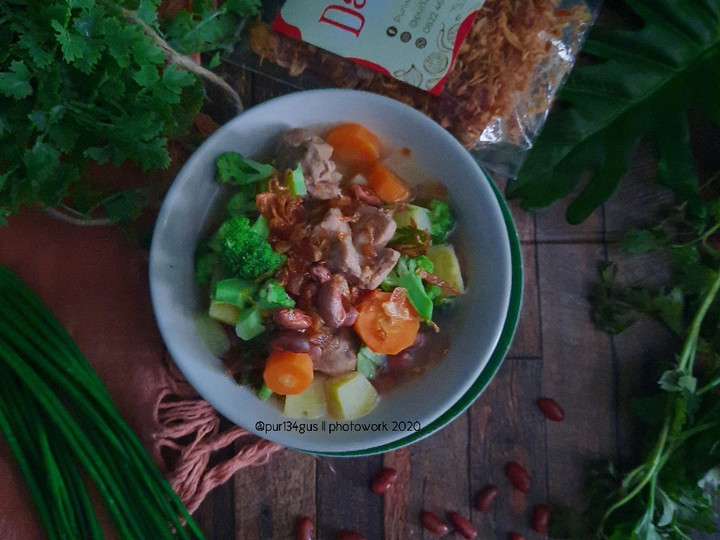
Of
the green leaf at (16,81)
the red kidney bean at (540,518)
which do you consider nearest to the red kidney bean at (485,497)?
the red kidney bean at (540,518)

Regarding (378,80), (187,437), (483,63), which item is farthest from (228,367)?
(483,63)

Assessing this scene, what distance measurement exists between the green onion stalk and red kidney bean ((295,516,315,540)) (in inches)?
14.0

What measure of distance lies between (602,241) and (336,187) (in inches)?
35.9

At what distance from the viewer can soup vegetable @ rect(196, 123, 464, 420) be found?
137 centimetres

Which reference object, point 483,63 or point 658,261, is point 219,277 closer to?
point 483,63

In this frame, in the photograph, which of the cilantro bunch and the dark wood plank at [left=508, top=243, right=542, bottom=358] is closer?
the cilantro bunch

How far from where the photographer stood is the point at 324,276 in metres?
1.39

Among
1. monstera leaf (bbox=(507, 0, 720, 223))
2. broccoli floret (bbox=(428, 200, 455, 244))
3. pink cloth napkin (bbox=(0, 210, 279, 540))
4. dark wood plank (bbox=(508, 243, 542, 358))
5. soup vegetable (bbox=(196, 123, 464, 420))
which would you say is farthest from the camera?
dark wood plank (bbox=(508, 243, 542, 358))

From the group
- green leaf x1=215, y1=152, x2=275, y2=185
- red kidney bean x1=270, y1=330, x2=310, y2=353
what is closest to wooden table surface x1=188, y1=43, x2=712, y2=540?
green leaf x1=215, y1=152, x2=275, y2=185

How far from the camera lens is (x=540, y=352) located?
6.06 feet

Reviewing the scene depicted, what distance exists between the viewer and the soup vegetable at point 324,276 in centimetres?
137

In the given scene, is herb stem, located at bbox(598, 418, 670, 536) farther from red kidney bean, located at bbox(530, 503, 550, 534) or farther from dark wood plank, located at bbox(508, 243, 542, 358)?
dark wood plank, located at bbox(508, 243, 542, 358)

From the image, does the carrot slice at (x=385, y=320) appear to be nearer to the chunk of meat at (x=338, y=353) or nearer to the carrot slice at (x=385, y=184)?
the chunk of meat at (x=338, y=353)

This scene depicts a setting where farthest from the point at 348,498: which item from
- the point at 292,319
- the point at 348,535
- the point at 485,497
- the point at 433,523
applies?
the point at 292,319
